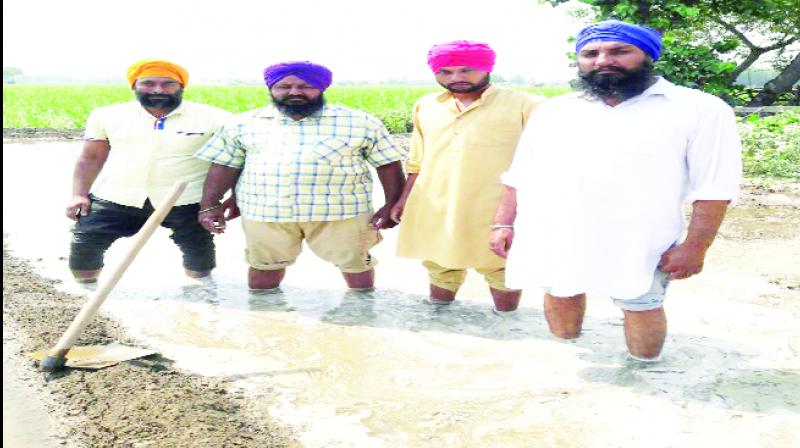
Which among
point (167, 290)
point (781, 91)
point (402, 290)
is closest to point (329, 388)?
point (402, 290)

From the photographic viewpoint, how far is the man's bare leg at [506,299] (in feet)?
15.3

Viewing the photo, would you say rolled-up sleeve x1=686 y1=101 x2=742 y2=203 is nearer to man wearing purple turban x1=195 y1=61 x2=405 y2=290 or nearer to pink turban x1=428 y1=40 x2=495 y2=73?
pink turban x1=428 y1=40 x2=495 y2=73

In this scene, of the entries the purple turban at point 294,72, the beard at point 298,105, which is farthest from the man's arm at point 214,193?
the purple turban at point 294,72

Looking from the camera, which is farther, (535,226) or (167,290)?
(167,290)

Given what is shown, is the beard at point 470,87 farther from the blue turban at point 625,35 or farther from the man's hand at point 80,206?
the man's hand at point 80,206

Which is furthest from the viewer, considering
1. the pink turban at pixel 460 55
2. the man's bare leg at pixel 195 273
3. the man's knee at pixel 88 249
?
the man's bare leg at pixel 195 273

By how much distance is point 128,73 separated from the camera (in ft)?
16.3

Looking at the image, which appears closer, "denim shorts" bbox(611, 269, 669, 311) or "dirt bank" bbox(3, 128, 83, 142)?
"denim shorts" bbox(611, 269, 669, 311)

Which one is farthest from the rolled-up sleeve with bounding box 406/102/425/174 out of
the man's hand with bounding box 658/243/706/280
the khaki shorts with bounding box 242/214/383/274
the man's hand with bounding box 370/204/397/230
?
the man's hand with bounding box 658/243/706/280

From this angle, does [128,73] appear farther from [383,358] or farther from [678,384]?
[678,384]

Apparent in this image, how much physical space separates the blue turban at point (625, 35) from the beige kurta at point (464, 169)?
0.80 m

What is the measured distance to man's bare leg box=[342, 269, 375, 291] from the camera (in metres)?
5.17

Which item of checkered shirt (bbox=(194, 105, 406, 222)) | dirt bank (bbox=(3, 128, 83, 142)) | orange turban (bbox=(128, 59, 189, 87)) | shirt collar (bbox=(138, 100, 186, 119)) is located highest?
orange turban (bbox=(128, 59, 189, 87))

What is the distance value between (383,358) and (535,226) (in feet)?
3.16
